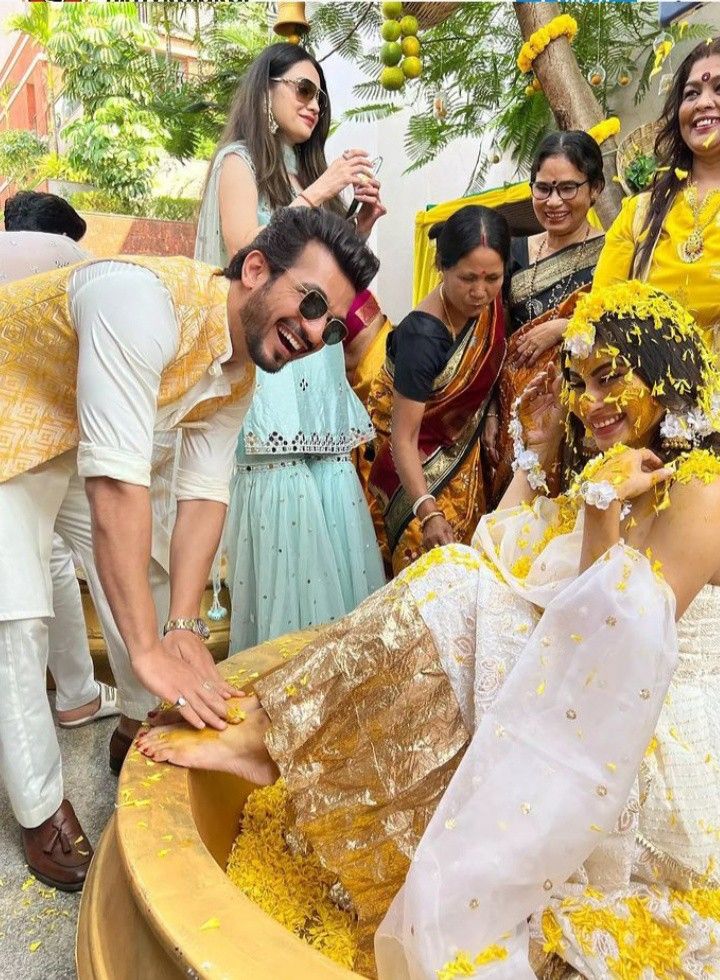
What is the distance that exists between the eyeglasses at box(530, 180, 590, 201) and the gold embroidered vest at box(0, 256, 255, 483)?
3.99ft

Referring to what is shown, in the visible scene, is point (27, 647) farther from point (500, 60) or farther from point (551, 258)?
point (500, 60)

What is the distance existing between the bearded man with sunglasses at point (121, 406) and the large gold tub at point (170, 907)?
0.59 feet

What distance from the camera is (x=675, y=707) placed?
4.05ft

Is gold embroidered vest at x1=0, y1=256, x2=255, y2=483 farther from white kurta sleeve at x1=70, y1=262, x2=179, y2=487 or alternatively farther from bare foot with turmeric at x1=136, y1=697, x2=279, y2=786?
bare foot with turmeric at x1=136, y1=697, x2=279, y2=786

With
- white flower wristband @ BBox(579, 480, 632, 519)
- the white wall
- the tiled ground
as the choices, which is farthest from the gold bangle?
the white wall

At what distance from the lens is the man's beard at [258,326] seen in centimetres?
149

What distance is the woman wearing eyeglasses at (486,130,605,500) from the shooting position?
2244 millimetres

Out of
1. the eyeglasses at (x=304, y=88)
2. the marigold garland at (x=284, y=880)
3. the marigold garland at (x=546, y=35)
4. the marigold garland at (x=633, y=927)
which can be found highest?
the marigold garland at (x=546, y=35)

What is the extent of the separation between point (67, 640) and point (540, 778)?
1.52 meters

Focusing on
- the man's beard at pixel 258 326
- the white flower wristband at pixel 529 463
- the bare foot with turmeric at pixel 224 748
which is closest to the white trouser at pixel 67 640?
the bare foot with turmeric at pixel 224 748

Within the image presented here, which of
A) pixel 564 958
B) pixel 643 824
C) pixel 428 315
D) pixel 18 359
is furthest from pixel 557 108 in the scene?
pixel 564 958

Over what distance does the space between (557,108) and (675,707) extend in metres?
2.48

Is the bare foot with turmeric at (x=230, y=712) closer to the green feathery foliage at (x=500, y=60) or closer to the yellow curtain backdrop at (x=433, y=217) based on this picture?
the yellow curtain backdrop at (x=433, y=217)

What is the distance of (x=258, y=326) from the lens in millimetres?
1499
